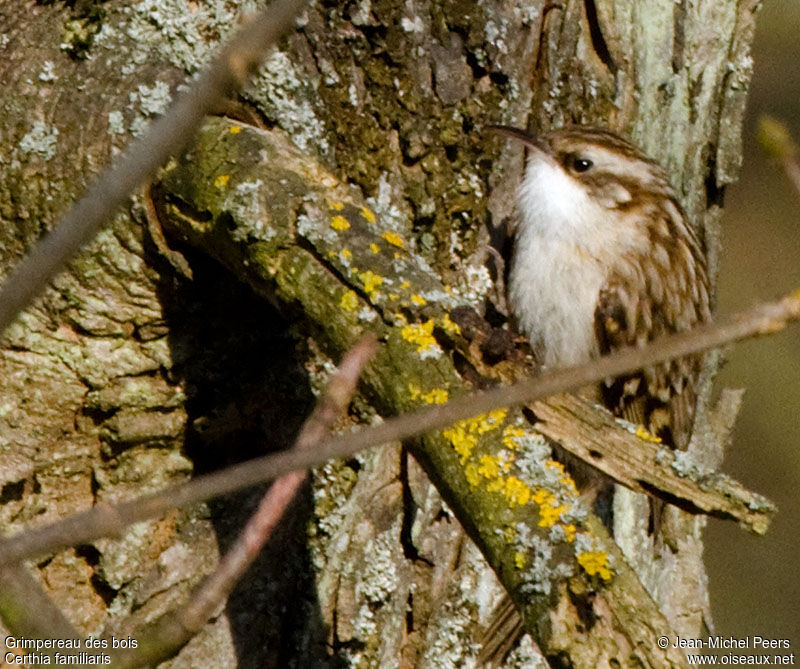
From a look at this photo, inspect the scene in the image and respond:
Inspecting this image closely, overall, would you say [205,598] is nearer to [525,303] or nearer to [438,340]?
[438,340]

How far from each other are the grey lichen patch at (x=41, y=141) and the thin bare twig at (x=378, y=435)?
144cm

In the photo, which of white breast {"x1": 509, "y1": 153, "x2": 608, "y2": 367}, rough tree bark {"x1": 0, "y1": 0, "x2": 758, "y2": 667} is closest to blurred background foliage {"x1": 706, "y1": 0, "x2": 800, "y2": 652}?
white breast {"x1": 509, "y1": 153, "x2": 608, "y2": 367}

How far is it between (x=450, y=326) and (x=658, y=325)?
1402mm

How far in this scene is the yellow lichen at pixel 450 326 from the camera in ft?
5.83

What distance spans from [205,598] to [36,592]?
0.81ft

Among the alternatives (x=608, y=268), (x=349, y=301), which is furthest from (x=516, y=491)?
(x=608, y=268)

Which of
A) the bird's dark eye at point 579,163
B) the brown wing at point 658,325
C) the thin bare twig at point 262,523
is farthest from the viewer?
the brown wing at point 658,325

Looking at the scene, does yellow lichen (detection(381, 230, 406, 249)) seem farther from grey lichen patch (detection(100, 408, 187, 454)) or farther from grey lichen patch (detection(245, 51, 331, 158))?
grey lichen patch (detection(100, 408, 187, 454))

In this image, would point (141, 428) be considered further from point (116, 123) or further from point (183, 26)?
point (183, 26)

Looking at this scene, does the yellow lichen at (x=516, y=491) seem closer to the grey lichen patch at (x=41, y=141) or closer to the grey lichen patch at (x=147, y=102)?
the grey lichen patch at (x=147, y=102)

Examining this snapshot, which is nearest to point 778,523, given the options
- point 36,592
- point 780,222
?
point 780,222

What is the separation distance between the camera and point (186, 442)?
2.31 m

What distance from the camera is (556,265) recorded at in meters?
2.79

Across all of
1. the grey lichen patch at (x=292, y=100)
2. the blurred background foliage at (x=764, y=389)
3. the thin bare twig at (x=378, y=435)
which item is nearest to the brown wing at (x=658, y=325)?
the grey lichen patch at (x=292, y=100)
